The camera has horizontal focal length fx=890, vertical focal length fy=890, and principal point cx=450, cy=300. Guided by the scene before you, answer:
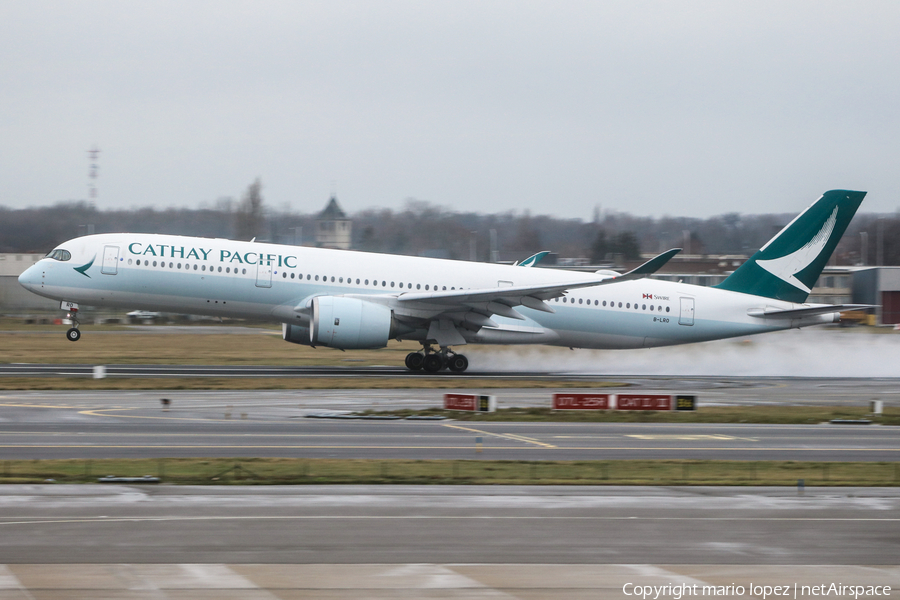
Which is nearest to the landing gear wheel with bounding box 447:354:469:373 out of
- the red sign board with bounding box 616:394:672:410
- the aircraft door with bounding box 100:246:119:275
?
the red sign board with bounding box 616:394:672:410

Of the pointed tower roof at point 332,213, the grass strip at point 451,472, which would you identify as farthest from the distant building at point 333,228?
the grass strip at point 451,472

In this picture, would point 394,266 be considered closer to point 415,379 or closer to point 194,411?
point 415,379

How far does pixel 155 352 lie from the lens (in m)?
44.3

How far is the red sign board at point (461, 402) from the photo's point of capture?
84.5 ft

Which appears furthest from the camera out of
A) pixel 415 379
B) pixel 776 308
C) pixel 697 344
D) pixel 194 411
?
pixel 697 344

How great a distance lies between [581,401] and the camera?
26453 mm

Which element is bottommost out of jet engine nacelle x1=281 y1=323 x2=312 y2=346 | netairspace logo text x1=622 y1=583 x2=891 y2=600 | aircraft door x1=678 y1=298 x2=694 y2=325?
netairspace logo text x1=622 y1=583 x2=891 y2=600

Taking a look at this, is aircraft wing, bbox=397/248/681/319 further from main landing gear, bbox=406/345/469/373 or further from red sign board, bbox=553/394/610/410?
red sign board, bbox=553/394/610/410

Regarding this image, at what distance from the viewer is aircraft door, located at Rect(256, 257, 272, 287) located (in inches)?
1358

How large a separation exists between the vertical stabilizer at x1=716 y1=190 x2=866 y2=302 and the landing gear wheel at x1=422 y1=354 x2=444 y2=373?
13.7m

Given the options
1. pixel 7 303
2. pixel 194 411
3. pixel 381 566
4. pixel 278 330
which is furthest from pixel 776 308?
pixel 7 303

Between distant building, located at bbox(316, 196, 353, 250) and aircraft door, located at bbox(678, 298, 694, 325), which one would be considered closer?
aircraft door, located at bbox(678, 298, 694, 325)

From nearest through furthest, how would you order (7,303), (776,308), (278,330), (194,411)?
1. (194,411)
2. (776,308)
3. (278,330)
4. (7,303)

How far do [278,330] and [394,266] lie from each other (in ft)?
94.3
